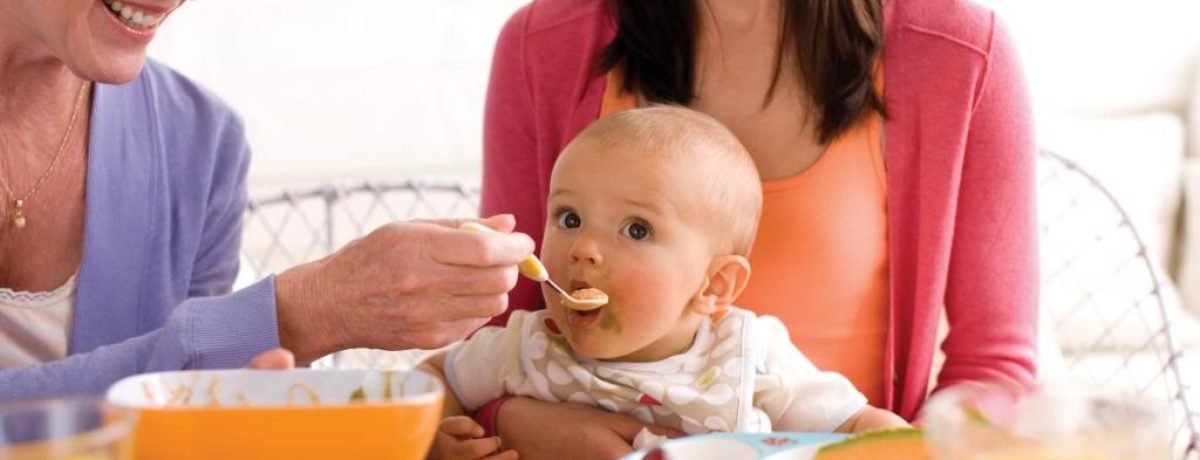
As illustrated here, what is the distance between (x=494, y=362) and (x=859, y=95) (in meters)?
0.50

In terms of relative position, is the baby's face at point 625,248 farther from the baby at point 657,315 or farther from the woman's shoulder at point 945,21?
the woman's shoulder at point 945,21

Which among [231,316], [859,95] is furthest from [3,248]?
[859,95]

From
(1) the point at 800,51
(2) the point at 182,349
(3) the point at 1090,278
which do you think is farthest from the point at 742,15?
(3) the point at 1090,278

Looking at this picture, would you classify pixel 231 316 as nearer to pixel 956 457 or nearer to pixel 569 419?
pixel 569 419

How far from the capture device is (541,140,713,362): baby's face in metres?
1.27

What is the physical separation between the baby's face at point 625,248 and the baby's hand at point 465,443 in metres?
0.12

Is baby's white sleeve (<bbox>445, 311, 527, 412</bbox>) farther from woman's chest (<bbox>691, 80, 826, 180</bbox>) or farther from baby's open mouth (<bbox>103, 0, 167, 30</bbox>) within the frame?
baby's open mouth (<bbox>103, 0, 167, 30</bbox>)

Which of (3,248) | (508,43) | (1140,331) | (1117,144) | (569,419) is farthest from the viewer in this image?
(1117,144)

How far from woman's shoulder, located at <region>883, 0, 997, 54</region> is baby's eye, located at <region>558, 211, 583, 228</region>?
472 millimetres

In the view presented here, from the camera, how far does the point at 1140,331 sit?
2980 mm

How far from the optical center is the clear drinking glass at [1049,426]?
74 cm

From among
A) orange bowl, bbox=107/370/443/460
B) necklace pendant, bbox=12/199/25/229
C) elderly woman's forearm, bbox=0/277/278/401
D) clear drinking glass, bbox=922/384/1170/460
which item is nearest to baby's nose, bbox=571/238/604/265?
elderly woman's forearm, bbox=0/277/278/401

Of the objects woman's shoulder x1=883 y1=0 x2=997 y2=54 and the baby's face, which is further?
woman's shoulder x1=883 y1=0 x2=997 y2=54

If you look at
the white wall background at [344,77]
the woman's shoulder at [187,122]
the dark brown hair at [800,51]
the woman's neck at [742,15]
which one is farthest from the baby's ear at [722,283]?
the white wall background at [344,77]
